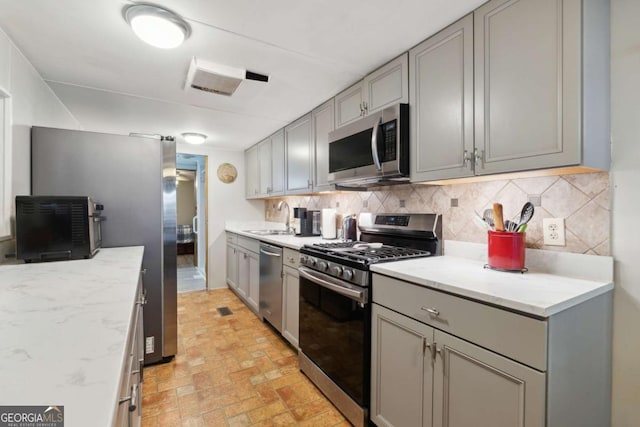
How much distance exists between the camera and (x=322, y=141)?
8.55 ft

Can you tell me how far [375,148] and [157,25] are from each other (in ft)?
4.29

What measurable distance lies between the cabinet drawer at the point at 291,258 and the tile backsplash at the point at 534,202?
0.83 m

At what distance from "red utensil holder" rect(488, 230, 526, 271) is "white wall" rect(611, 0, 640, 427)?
324 millimetres

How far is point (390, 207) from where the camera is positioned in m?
2.29

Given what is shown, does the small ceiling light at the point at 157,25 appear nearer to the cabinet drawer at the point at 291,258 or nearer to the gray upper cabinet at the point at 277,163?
the cabinet drawer at the point at 291,258

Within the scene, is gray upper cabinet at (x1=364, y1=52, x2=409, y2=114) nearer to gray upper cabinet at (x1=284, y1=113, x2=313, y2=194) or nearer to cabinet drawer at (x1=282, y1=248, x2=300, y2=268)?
gray upper cabinet at (x1=284, y1=113, x2=313, y2=194)

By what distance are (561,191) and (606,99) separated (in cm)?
40

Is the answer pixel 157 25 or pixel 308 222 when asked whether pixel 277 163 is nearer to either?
pixel 308 222

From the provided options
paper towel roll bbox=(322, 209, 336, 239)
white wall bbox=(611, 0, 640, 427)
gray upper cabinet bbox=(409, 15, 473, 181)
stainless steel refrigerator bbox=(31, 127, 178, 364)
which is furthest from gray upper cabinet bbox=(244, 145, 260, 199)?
white wall bbox=(611, 0, 640, 427)

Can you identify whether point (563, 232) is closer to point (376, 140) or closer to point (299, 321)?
point (376, 140)

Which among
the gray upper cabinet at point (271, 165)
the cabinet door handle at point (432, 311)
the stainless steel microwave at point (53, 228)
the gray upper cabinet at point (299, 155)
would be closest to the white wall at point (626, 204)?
the cabinet door handle at point (432, 311)

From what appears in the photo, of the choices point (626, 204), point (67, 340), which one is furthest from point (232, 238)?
point (626, 204)

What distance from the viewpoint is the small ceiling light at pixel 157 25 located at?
1.38 metres

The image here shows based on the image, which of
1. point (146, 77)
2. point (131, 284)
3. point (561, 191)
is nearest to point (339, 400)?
point (131, 284)
